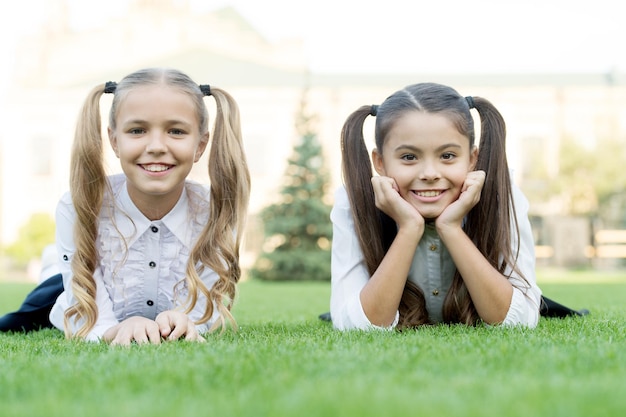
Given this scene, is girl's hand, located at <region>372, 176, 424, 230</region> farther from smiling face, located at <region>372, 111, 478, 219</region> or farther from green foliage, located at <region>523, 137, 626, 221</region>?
green foliage, located at <region>523, 137, 626, 221</region>

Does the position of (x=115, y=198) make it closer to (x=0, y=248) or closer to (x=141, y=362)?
(x=141, y=362)

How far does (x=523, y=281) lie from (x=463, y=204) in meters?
0.53

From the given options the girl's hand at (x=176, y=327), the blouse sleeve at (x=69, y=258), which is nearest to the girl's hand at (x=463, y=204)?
the girl's hand at (x=176, y=327)

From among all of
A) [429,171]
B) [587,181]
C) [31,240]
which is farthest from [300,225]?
[429,171]

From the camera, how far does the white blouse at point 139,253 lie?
12.6 feet

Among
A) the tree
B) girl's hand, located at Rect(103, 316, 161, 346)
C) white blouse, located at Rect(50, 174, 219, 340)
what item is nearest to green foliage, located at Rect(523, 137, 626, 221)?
the tree

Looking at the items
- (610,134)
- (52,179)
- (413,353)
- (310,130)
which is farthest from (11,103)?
(413,353)

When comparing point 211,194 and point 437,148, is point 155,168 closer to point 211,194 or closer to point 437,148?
point 211,194

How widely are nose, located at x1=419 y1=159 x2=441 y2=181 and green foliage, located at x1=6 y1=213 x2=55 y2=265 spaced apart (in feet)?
83.9

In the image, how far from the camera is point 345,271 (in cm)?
366

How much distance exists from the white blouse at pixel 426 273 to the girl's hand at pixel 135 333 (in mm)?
880

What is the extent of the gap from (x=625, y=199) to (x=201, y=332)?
27.9 metres

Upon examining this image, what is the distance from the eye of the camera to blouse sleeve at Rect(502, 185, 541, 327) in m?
3.51

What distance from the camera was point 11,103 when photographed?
1182 inches
